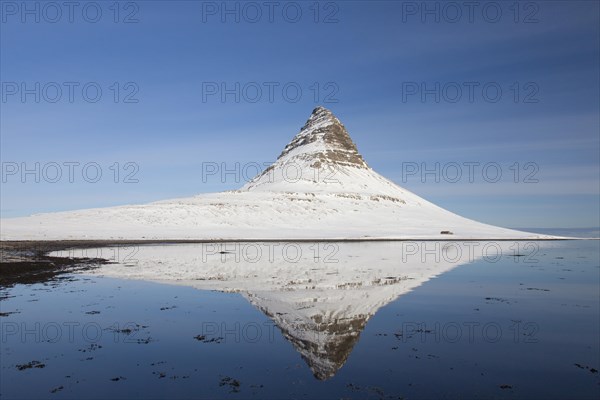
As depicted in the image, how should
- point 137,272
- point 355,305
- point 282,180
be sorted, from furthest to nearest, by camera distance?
point 282,180
point 137,272
point 355,305

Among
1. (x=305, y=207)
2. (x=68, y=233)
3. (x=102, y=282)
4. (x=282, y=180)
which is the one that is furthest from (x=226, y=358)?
(x=282, y=180)

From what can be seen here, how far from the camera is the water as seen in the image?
32.5 feet

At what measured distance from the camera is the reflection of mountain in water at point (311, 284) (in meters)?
13.5

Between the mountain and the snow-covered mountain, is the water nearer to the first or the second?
the mountain

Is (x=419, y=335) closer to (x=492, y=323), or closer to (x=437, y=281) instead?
(x=492, y=323)

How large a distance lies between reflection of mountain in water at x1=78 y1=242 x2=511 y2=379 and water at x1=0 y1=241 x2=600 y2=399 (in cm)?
11

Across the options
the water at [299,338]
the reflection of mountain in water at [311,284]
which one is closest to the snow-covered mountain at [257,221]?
the reflection of mountain in water at [311,284]

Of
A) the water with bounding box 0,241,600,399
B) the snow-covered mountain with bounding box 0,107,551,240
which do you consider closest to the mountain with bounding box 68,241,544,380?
the water with bounding box 0,241,600,399

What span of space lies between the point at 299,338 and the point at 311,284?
1004 centimetres

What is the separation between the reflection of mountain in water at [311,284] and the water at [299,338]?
0.35 feet

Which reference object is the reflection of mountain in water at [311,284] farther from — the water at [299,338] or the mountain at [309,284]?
the water at [299,338]

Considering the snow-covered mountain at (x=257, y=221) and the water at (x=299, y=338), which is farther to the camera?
the snow-covered mountain at (x=257, y=221)

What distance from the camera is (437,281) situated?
2609 centimetres

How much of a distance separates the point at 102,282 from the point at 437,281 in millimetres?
19165
